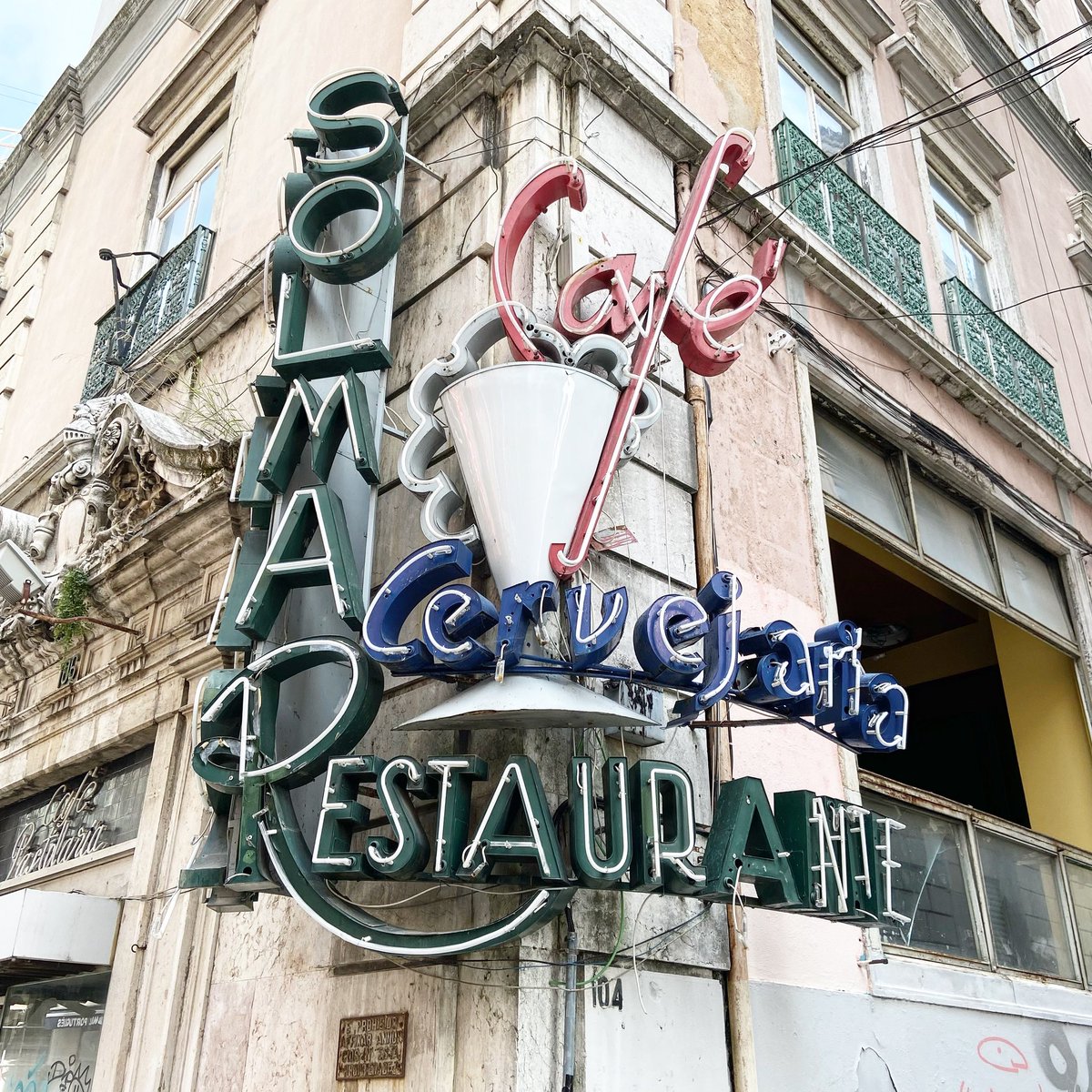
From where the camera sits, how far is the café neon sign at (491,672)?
3.68m

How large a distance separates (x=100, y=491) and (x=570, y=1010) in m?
5.36

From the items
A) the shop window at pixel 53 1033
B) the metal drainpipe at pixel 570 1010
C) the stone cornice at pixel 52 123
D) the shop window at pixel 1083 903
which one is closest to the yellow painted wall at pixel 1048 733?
the shop window at pixel 1083 903

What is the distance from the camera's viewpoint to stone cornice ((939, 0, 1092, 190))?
11.4 meters

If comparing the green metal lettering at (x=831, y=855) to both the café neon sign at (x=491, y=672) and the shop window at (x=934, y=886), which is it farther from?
the shop window at (x=934, y=886)

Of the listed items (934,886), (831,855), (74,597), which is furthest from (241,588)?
(934,886)

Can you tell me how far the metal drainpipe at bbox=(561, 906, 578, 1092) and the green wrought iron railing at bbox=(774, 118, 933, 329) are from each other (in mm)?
5068

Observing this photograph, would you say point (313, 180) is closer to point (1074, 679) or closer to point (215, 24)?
point (215, 24)

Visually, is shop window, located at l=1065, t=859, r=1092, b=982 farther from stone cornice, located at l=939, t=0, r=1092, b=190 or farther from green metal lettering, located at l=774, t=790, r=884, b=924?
stone cornice, located at l=939, t=0, r=1092, b=190

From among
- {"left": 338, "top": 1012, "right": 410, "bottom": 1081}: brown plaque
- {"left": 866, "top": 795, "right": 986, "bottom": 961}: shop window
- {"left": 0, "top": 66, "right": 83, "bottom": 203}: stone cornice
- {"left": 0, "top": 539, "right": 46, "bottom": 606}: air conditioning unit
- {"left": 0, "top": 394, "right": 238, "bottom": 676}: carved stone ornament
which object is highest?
{"left": 0, "top": 66, "right": 83, "bottom": 203}: stone cornice

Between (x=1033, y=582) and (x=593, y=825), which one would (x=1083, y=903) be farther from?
(x=593, y=825)

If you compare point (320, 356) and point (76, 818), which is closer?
point (320, 356)

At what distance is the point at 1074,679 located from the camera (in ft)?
28.7

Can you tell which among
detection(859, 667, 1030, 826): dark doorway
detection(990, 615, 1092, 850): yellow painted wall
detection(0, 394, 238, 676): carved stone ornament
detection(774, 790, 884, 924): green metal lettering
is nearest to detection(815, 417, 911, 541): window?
detection(990, 615, 1092, 850): yellow painted wall

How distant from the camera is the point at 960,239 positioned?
34.2 ft
